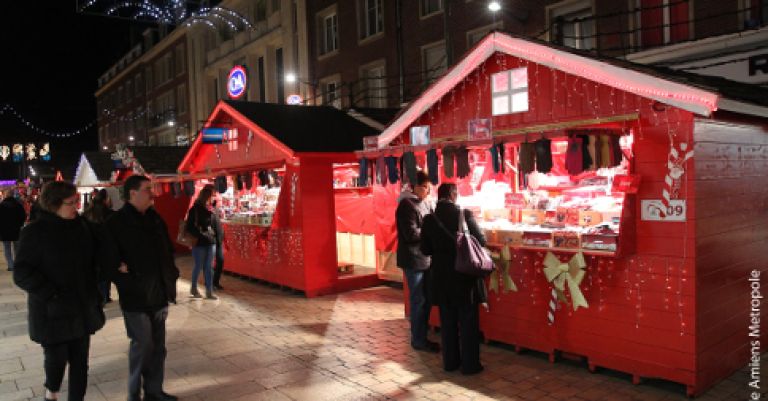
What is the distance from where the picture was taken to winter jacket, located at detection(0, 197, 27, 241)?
13867 mm

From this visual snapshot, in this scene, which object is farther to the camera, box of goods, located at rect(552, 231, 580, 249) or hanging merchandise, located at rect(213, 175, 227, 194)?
hanging merchandise, located at rect(213, 175, 227, 194)

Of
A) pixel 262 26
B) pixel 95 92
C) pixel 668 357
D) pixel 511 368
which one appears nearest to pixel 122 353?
pixel 511 368

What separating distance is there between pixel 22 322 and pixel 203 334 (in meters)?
3.41

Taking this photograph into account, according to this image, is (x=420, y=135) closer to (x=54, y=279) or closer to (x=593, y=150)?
(x=593, y=150)

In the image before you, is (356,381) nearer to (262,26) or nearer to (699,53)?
(699,53)

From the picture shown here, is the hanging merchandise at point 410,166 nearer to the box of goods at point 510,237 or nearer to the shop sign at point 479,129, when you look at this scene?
the shop sign at point 479,129

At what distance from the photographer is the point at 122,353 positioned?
23.3 ft

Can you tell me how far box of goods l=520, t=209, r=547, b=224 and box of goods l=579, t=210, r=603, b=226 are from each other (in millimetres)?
647

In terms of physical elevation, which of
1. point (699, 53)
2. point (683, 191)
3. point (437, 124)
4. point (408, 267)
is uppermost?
point (699, 53)

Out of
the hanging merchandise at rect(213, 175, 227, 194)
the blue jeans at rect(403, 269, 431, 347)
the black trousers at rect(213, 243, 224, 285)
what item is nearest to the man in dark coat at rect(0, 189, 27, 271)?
the hanging merchandise at rect(213, 175, 227, 194)

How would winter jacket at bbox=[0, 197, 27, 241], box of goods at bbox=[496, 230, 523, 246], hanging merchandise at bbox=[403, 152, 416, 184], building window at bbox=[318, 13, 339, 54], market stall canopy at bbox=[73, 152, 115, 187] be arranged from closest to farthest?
box of goods at bbox=[496, 230, 523, 246] → hanging merchandise at bbox=[403, 152, 416, 184] → winter jacket at bbox=[0, 197, 27, 241] → market stall canopy at bbox=[73, 152, 115, 187] → building window at bbox=[318, 13, 339, 54]

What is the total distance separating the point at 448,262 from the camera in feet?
19.2

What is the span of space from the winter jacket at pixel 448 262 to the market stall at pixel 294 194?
457cm

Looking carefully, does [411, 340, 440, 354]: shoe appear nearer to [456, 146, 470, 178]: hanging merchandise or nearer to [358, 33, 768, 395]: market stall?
[358, 33, 768, 395]: market stall
